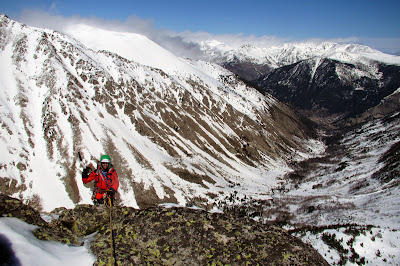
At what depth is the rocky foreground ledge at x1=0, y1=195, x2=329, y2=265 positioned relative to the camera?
9.73 m

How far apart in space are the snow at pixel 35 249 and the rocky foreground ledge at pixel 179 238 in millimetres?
404

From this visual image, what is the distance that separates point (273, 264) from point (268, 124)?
609 feet

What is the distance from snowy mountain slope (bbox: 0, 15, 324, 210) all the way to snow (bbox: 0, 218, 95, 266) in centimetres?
7080

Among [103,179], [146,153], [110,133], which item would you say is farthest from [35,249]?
[110,133]

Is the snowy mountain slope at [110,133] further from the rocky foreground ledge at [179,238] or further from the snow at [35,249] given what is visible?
the snow at [35,249]

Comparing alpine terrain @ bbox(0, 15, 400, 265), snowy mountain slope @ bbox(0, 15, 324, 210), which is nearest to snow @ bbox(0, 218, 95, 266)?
alpine terrain @ bbox(0, 15, 400, 265)

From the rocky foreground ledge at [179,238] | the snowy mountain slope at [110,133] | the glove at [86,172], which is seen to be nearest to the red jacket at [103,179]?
the glove at [86,172]

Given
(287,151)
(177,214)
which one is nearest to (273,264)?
(177,214)

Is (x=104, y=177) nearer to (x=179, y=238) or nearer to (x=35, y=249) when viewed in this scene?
(x=179, y=238)

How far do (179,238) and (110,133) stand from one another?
92.6m

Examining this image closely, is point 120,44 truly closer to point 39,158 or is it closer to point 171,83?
point 171,83

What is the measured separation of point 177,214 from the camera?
1180 cm

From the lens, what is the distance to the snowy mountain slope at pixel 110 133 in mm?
80188

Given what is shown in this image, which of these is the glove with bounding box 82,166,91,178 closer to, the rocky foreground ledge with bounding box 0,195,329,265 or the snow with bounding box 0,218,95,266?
the rocky foreground ledge with bounding box 0,195,329,265
